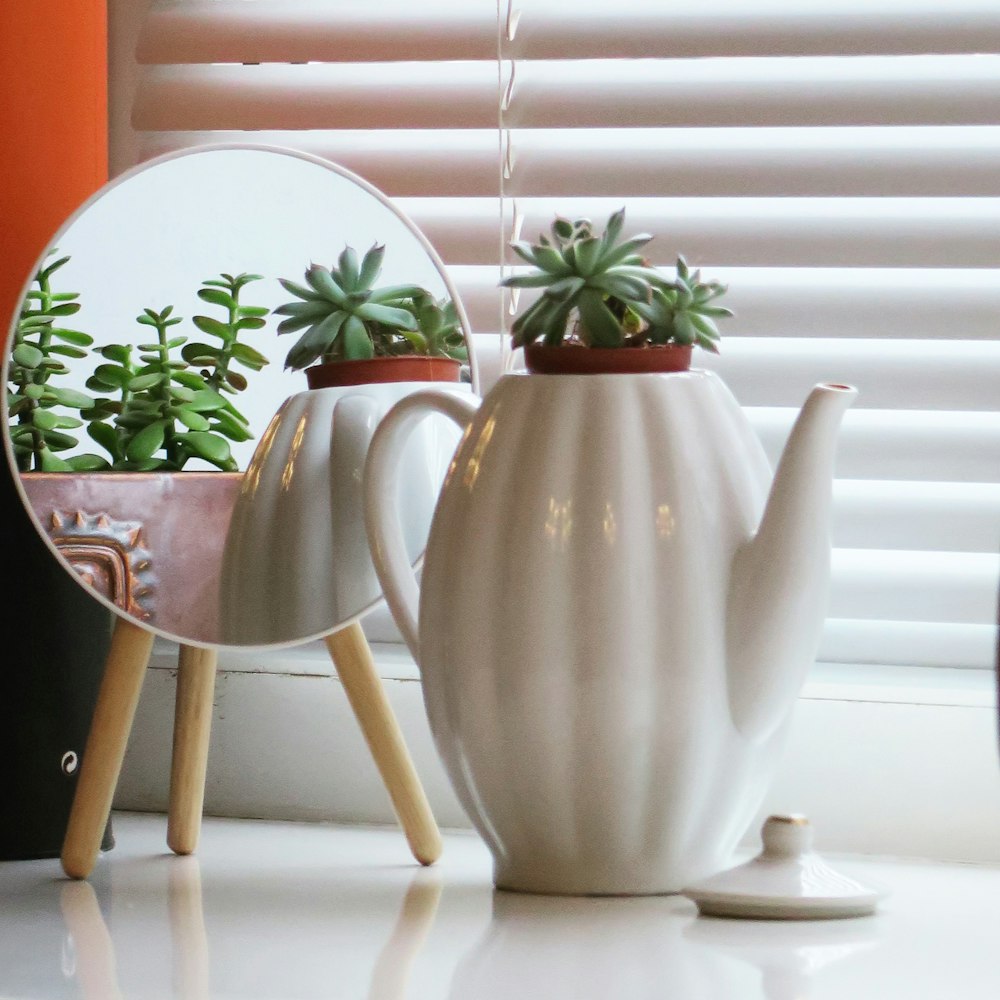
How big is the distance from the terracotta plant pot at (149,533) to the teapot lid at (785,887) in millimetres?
364

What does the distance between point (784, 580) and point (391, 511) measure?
24 centimetres

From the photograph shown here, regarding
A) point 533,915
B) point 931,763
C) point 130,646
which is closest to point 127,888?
point 130,646

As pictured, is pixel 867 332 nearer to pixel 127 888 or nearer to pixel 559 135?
pixel 559 135

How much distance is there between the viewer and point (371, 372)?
98 cm

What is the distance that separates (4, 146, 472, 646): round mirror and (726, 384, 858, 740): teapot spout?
0.25 metres

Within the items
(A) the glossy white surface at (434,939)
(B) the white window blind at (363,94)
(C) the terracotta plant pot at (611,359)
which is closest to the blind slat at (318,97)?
(B) the white window blind at (363,94)

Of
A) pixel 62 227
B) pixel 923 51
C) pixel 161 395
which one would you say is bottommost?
pixel 161 395

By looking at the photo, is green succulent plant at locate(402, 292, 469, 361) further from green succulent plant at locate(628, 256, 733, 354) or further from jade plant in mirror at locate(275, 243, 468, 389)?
green succulent plant at locate(628, 256, 733, 354)

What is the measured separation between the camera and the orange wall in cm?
112

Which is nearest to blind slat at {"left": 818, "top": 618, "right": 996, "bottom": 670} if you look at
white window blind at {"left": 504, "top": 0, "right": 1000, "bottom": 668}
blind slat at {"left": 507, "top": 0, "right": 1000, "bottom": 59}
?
white window blind at {"left": 504, "top": 0, "right": 1000, "bottom": 668}

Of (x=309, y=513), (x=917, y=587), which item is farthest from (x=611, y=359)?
(x=917, y=587)

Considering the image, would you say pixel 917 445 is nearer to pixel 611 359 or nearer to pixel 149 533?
pixel 611 359

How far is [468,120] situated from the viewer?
44.2 inches

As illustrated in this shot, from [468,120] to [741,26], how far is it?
20cm
